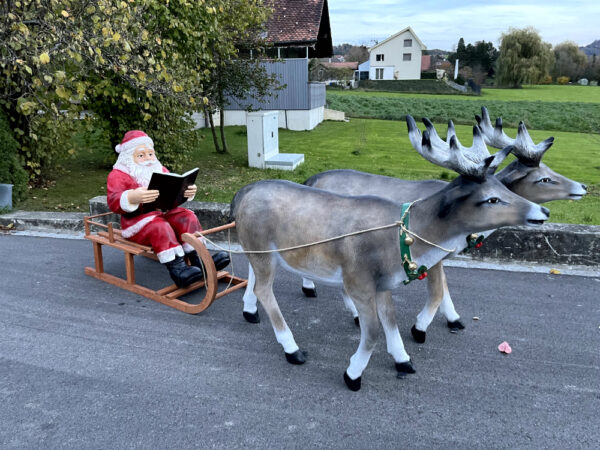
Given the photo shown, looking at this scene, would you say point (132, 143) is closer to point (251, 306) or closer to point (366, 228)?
point (251, 306)

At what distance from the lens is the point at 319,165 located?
1080 centimetres

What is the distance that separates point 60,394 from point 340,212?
220cm

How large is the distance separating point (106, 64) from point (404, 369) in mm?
5271

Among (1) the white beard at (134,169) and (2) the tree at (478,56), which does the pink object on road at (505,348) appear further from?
(2) the tree at (478,56)

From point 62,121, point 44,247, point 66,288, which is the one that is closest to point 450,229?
point 66,288

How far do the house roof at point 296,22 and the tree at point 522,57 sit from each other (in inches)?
1282

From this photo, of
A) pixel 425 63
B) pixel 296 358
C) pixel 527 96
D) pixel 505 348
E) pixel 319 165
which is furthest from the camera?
pixel 425 63

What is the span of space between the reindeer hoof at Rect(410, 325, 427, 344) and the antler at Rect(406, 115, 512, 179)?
1.46 metres

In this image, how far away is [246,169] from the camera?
1052 centimetres

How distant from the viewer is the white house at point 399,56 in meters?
61.4

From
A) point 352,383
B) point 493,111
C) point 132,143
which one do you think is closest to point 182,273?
point 132,143

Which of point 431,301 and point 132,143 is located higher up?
point 132,143

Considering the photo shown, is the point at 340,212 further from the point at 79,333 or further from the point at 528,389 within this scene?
the point at 79,333

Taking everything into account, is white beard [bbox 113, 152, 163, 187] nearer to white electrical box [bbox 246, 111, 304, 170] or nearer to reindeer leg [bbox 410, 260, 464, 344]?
reindeer leg [bbox 410, 260, 464, 344]
